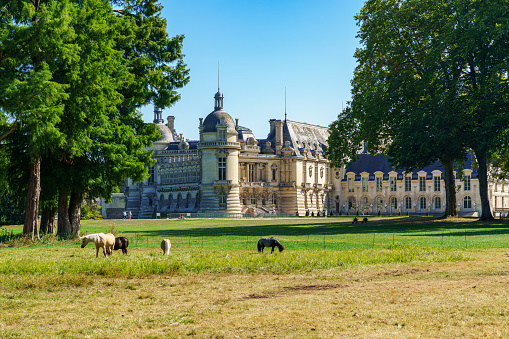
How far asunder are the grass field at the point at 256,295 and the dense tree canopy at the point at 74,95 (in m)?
6.36

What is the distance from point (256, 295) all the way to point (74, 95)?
17.0 m

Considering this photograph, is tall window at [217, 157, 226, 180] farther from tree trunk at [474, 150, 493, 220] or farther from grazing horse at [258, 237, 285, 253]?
grazing horse at [258, 237, 285, 253]

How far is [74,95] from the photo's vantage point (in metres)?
27.2

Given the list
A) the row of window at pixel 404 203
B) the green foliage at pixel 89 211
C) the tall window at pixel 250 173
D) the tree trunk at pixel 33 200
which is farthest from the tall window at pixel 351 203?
the tree trunk at pixel 33 200

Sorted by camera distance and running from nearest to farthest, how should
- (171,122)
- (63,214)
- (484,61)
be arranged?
1. (63,214)
2. (484,61)
3. (171,122)

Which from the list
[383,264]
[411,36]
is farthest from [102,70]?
[411,36]

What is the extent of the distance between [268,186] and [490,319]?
86804 mm

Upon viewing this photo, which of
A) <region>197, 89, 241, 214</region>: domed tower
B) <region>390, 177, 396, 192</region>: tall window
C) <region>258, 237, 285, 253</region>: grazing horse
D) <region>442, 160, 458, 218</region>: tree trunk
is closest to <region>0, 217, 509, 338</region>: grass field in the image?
<region>258, 237, 285, 253</region>: grazing horse

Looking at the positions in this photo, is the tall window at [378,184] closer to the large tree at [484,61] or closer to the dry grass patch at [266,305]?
the large tree at [484,61]

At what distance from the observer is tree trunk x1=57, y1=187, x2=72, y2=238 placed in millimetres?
30991

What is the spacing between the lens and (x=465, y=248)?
22.8 metres

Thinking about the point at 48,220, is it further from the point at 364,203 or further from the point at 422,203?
the point at 364,203

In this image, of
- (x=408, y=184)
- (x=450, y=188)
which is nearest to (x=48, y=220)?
(x=450, y=188)

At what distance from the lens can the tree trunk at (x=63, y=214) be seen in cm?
3099
